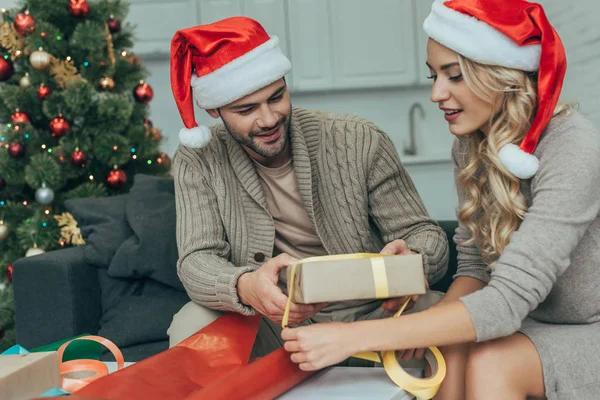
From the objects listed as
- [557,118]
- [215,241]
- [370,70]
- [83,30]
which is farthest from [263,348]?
[370,70]

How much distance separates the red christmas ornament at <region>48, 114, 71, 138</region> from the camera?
2.72m

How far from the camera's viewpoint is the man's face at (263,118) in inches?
69.9

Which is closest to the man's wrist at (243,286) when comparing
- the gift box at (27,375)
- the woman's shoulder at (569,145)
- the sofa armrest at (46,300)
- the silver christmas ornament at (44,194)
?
the gift box at (27,375)

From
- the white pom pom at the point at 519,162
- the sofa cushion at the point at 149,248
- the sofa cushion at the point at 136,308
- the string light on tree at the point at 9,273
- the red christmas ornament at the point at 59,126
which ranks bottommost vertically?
the string light on tree at the point at 9,273

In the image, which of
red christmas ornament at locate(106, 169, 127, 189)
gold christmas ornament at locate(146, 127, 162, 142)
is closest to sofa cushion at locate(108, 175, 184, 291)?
red christmas ornament at locate(106, 169, 127, 189)

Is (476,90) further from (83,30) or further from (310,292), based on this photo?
(83,30)

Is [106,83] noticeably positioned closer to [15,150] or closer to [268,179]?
[15,150]

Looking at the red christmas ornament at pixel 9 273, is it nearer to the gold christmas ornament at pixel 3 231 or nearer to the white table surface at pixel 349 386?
the gold christmas ornament at pixel 3 231

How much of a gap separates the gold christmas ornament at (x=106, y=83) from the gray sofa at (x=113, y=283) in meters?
0.64

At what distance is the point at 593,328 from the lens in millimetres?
1348

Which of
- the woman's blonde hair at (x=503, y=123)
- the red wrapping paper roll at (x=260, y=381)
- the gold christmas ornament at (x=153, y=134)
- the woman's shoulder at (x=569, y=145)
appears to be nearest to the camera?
the red wrapping paper roll at (x=260, y=381)

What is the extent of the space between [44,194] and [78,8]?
70 centimetres

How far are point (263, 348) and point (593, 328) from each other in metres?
0.75

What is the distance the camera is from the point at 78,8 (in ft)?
9.02
